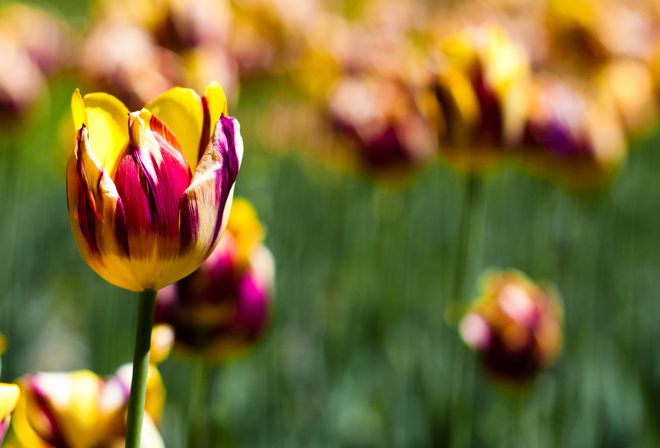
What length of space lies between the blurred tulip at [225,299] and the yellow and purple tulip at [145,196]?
0.96ft

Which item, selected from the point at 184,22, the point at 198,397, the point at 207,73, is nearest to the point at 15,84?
the point at 184,22

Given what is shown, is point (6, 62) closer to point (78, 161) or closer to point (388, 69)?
point (388, 69)

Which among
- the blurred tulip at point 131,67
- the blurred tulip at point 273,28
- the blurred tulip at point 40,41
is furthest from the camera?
the blurred tulip at point 273,28

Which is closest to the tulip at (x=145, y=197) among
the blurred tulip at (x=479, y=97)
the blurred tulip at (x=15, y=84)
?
the blurred tulip at (x=479, y=97)

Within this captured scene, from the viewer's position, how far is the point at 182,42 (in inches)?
58.7

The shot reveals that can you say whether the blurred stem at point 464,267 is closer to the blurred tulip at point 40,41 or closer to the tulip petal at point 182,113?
the tulip petal at point 182,113

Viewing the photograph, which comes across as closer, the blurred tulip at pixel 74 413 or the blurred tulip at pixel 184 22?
the blurred tulip at pixel 74 413

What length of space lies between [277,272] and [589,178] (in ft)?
2.80

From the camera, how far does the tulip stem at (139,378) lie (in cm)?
37

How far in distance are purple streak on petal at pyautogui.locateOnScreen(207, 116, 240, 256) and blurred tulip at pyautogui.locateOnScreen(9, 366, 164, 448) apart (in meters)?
0.14

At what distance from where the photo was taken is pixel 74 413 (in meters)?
0.46

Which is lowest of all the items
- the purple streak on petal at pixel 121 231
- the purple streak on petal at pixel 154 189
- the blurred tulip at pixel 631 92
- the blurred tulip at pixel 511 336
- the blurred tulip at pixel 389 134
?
the blurred tulip at pixel 511 336

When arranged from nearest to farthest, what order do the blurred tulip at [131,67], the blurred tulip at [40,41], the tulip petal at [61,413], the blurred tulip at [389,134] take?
the tulip petal at [61,413] < the blurred tulip at [131,67] < the blurred tulip at [389,134] < the blurred tulip at [40,41]

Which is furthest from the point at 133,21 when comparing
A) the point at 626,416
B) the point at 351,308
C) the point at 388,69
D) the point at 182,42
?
the point at 626,416
